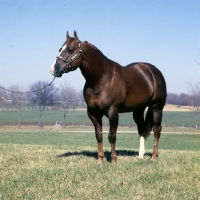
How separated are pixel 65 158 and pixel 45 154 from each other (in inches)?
32.9

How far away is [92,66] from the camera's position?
7223mm

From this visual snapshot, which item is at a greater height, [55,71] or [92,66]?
[92,66]

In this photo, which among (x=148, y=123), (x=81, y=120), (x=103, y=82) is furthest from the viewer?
(x=81, y=120)

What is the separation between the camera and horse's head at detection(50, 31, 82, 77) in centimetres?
686

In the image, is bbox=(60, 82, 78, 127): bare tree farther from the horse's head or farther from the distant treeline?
the horse's head

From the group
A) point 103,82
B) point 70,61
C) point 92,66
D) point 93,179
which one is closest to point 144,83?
point 103,82

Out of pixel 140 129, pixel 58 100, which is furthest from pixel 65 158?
pixel 58 100

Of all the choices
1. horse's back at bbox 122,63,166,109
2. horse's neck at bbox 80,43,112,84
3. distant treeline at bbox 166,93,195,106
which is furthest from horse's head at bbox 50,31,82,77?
distant treeline at bbox 166,93,195,106

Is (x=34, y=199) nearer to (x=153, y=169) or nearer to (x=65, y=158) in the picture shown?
(x=153, y=169)

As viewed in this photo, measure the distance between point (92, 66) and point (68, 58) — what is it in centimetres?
58

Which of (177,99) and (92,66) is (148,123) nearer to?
(92,66)

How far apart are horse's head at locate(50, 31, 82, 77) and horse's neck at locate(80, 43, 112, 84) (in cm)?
17

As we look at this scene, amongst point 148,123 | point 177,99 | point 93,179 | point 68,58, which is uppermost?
point 177,99

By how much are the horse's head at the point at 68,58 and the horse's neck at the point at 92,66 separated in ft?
0.54
